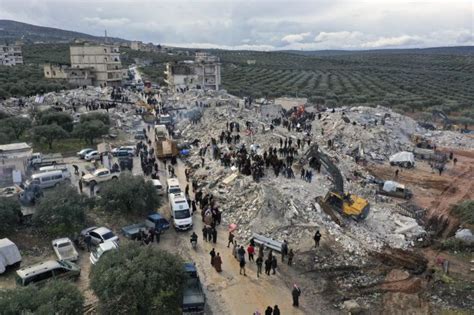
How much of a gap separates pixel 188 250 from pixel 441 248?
1280 centimetres

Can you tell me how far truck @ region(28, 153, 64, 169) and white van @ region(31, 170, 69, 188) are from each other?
184 inches

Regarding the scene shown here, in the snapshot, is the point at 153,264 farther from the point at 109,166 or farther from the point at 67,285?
the point at 109,166

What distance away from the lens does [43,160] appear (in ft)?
103

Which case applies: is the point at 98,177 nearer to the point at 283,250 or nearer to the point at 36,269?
the point at 36,269

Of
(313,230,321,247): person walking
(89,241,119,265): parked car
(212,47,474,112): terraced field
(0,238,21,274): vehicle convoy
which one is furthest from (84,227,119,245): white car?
(212,47,474,112): terraced field

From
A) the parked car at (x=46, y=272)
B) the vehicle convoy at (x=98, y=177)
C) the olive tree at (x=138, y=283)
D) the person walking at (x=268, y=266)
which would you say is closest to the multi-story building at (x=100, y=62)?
the vehicle convoy at (x=98, y=177)

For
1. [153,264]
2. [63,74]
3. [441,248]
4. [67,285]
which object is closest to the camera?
[67,285]

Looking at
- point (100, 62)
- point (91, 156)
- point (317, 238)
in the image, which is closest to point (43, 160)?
point (91, 156)

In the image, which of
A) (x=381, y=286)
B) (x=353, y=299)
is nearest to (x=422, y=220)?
(x=381, y=286)

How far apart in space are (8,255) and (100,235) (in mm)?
3787

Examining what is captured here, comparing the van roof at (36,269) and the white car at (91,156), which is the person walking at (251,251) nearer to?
the van roof at (36,269)

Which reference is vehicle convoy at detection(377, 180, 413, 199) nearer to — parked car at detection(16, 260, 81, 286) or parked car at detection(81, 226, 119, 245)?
parked car at detection(81, 226, 119, 245)

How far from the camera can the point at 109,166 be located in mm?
30703

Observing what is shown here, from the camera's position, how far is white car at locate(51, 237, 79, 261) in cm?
1794
